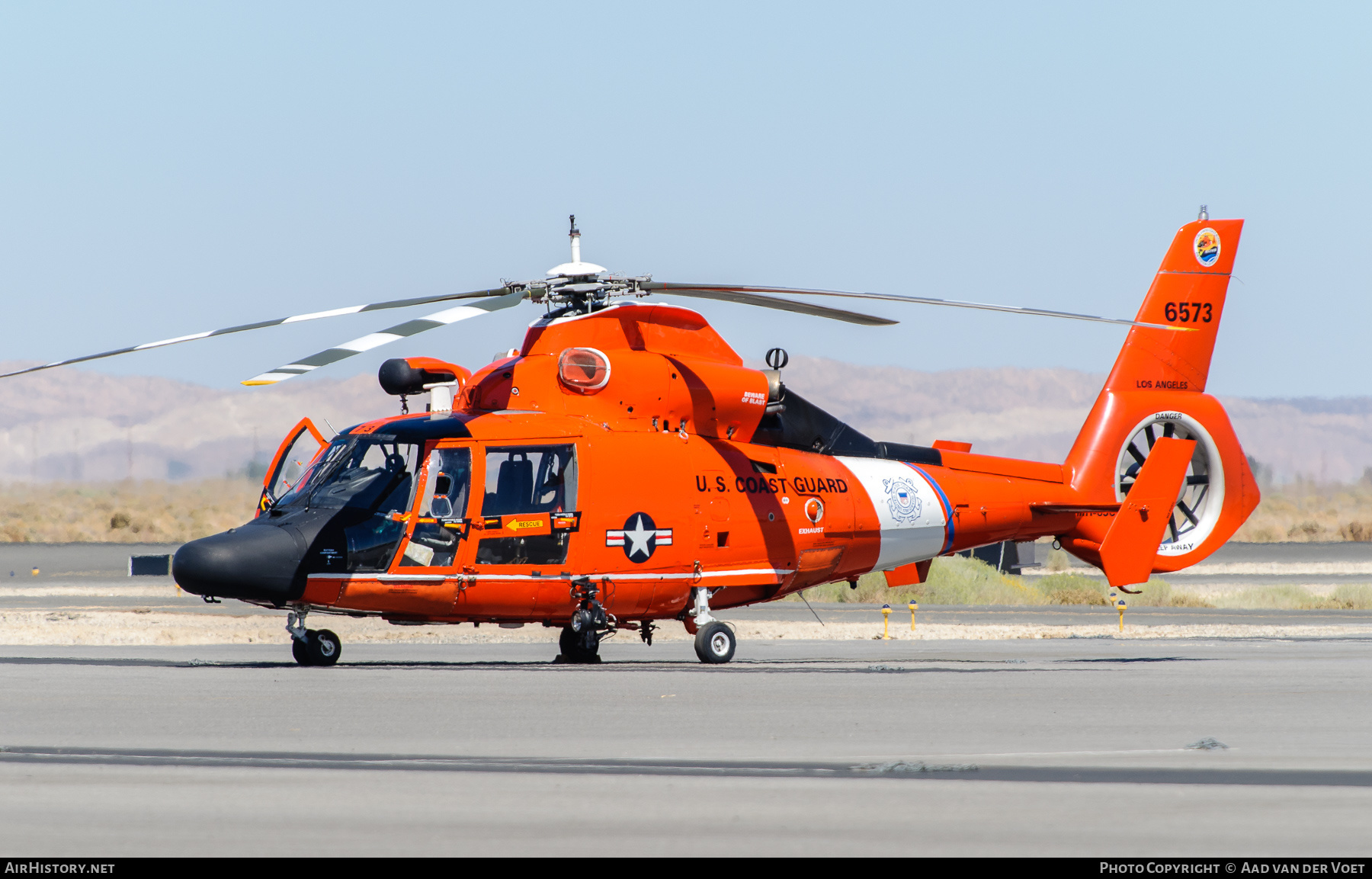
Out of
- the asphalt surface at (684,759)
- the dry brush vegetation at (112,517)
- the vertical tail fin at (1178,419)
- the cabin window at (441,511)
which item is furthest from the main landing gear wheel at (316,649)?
the dry brush vegetation at (112,517)

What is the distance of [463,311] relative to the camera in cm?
1708

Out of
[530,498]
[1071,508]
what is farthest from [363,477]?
[1071,508]

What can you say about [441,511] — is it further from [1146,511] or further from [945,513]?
[1146,511]

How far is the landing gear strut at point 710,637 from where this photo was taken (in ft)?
59.8

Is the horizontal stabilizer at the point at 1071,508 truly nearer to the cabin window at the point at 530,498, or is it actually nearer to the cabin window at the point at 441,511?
the cabin window at the point at 530,498

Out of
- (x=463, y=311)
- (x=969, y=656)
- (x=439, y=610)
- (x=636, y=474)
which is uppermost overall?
(x=463, y=311)

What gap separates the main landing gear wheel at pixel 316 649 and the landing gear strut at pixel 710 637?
4383 mm

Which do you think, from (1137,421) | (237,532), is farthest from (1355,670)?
(237,532)

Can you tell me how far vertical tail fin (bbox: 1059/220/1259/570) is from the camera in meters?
23.0

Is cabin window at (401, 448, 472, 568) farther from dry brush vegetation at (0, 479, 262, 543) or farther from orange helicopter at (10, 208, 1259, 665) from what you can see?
dry brush vegetation at (0, 479, 262, 543)

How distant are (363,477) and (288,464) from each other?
5.77 ft

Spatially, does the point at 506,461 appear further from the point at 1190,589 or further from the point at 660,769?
the point at 1190,589

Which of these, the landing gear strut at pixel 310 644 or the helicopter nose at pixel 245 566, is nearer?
the helicopter nose at pixel 245 566

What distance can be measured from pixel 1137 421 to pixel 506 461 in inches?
434
